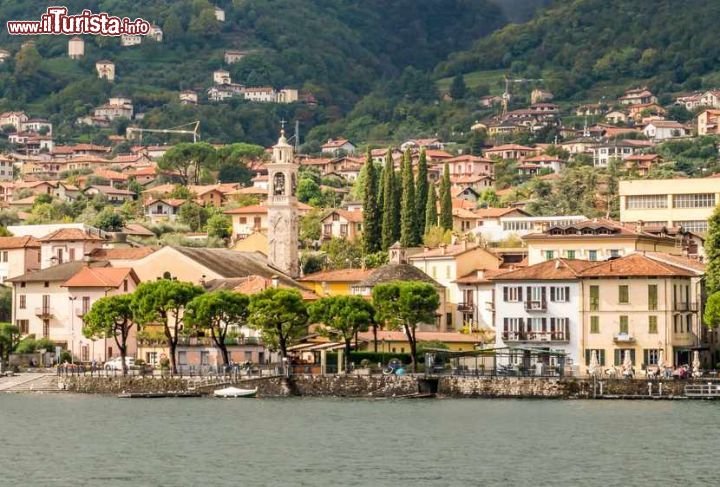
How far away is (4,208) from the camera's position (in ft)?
641

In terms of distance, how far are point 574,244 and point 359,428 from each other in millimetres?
41418

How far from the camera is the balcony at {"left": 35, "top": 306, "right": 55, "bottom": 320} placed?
413ft

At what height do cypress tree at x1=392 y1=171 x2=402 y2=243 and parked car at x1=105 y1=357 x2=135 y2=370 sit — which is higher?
cypress tree at x1=392 y1=171 x2=402 y2=243

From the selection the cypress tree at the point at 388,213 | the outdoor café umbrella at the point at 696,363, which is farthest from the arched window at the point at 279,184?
the outdoor café umbrella at the point at 696,363

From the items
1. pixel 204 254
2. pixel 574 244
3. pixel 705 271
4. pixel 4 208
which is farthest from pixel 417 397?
pixel 4 208

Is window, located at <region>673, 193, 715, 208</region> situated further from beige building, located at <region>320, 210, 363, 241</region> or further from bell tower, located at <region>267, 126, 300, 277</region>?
beige building, located at <region>320, 210, 363, 241</region>

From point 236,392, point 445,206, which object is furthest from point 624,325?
point 445,206

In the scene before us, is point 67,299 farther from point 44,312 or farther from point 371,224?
point 371,224

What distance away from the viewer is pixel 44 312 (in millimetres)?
126438

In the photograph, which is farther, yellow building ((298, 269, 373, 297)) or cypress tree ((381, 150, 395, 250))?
cypress tree ((381, 150, 395, 250))

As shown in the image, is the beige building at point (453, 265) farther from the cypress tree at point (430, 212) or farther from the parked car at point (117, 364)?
the parked car at point (117, 364)

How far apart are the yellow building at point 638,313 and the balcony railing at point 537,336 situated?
1.03 meters

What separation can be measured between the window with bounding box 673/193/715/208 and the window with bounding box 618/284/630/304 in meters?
45.7

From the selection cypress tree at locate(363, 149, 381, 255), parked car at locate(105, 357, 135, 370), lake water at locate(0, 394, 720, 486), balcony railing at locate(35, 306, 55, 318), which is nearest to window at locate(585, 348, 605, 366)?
lake water at locate(0, 394, 720, 486)
